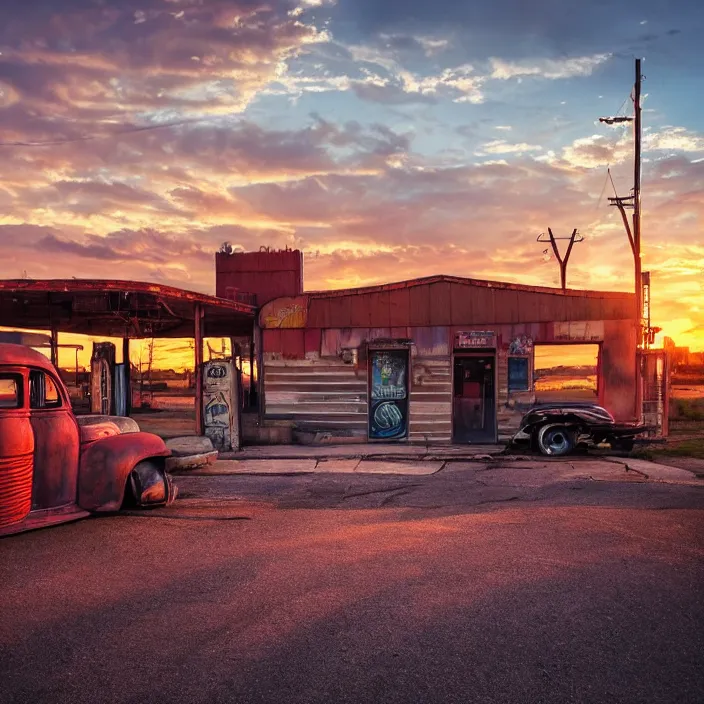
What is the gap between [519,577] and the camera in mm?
5586

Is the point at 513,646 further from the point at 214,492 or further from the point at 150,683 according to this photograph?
the point at 214,492

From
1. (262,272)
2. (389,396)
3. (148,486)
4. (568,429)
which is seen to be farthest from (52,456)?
(262,272)

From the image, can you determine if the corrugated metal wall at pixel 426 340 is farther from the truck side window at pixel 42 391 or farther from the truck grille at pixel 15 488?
the truck grille at pixel 15 488

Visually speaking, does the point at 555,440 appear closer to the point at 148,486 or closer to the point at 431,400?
the point at 431,400

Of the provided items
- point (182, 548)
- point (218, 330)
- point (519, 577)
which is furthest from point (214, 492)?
point (218, 330)

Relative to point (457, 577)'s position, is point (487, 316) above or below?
above

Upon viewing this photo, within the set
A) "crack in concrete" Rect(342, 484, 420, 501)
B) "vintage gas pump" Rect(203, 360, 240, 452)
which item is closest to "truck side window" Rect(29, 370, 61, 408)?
"crack in concrete" Rect(342, 484, 420, 501)

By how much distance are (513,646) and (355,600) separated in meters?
1.27

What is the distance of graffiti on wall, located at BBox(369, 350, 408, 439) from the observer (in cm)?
1781

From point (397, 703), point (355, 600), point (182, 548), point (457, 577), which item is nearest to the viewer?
point (397, 703)

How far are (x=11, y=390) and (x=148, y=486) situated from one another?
214 cm

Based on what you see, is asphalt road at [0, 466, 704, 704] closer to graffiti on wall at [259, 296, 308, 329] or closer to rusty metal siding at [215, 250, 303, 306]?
graffiti on wall at [259, 296, 308, 329]

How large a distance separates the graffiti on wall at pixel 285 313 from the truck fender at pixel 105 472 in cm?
1010

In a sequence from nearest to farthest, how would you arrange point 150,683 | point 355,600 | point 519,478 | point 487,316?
point 150,683, point 355,600, point 519,478, point 487,316
